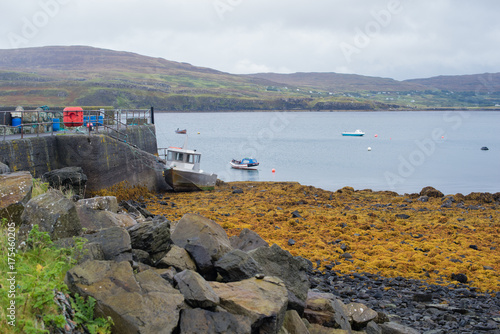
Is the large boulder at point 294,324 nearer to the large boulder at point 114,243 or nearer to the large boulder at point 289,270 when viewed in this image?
the large boulder at point 289,270

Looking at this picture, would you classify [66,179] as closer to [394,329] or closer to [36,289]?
[36,289]

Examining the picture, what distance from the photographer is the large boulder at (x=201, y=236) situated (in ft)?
31.7

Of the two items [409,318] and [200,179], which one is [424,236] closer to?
[409,318]

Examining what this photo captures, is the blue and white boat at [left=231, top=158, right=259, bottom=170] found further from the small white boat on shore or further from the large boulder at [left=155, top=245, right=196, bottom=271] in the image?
the large boulder at [left=155, top=245, right=196, bottom=271]

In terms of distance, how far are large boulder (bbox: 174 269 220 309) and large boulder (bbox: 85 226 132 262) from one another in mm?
1241

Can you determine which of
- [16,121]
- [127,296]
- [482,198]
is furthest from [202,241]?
[482,198]

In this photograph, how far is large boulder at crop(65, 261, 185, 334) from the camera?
6.05 m

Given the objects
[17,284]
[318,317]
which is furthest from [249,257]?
[17,284]

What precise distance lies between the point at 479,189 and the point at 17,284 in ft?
136

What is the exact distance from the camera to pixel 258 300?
24.2 ft

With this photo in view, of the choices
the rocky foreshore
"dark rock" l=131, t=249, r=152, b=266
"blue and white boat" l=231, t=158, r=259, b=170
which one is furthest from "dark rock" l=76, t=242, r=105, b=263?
"blue and white boat" l=231, t=158, r=259, b=170

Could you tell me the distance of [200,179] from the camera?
99.7 ft

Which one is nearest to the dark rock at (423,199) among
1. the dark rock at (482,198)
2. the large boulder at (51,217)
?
the dark rock at (482,198)

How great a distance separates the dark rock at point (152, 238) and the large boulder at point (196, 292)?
1.84 metres
